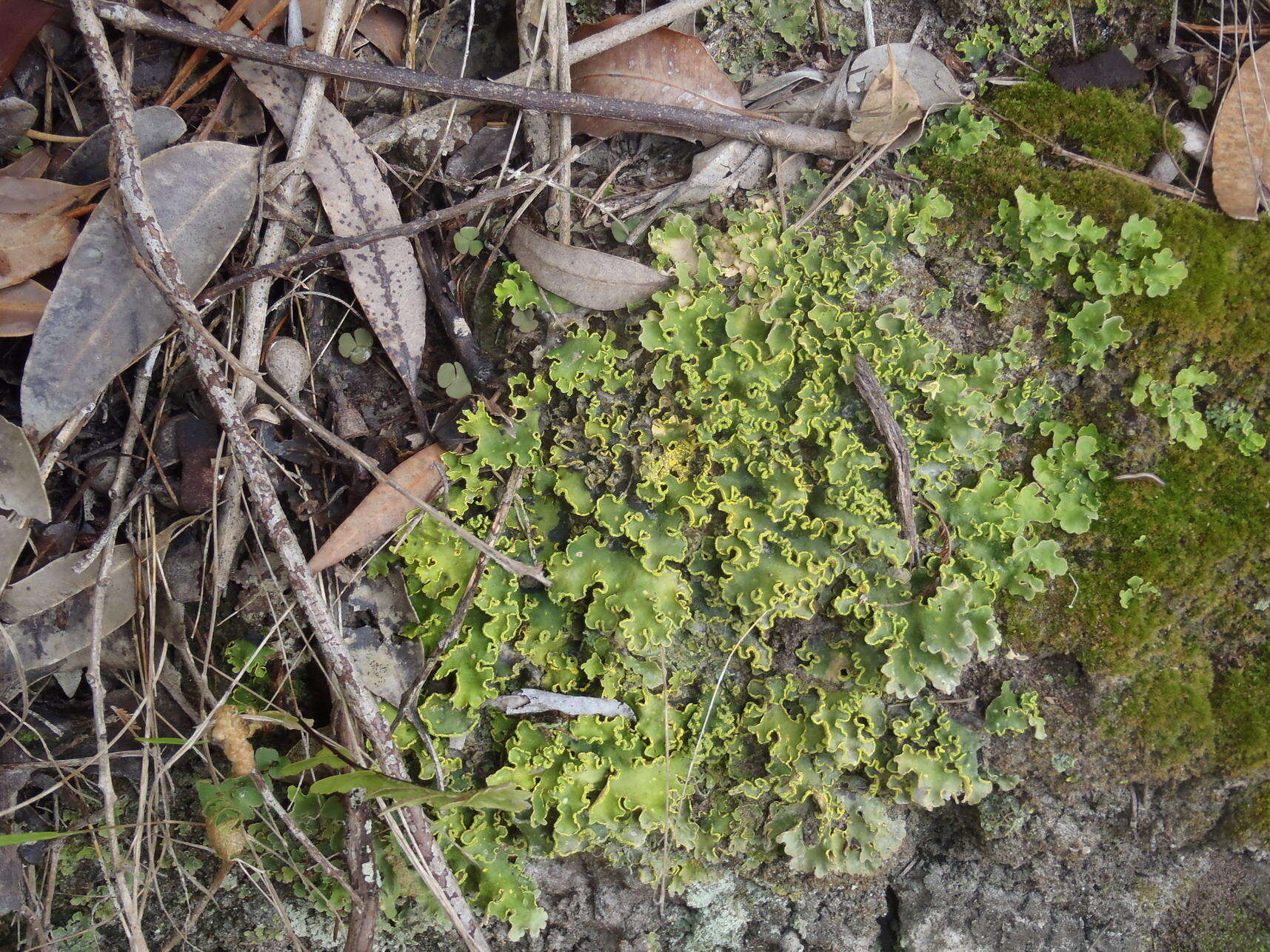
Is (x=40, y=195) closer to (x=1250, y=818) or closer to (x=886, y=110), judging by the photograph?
(x=886, y=110)

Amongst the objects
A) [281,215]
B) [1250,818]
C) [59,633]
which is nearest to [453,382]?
[281,215]

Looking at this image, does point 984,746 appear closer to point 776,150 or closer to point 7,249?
point 776,150

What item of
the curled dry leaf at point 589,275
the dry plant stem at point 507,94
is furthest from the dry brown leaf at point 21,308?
the curled dry leaf at point 589,275

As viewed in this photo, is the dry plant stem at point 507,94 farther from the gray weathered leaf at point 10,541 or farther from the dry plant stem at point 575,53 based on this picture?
the gray weathered leaf at point 10,541

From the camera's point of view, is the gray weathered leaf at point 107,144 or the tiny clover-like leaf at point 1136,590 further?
the tiny clover-like leaf at point 1136,590

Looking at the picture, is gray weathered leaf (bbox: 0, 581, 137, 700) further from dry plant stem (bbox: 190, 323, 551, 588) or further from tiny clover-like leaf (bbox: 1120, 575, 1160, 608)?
tiny clover-like leaf (bbox: 1120, 575, 1160, 608)

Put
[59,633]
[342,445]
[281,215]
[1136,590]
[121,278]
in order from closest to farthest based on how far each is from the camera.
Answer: [342,445] → [121,278] → [281,215] → [59,633] → [1136,590]

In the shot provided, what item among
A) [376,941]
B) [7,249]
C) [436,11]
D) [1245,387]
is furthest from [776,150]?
[376,941]
